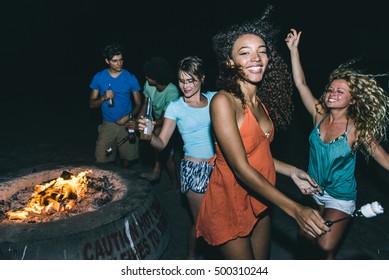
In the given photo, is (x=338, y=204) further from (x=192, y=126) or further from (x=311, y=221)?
(x=192, y=126)

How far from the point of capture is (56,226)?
3.52m

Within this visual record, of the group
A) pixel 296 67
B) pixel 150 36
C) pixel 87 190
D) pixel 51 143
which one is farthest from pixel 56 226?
pixel 150 36

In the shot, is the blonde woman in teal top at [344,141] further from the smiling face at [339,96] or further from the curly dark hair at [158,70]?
the curly dark hair at [158,70]

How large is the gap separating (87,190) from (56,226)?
1074 millimetres

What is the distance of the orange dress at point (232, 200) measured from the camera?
2.58 meters

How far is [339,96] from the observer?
345cm

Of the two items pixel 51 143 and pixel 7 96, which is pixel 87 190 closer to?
pixel 51 143

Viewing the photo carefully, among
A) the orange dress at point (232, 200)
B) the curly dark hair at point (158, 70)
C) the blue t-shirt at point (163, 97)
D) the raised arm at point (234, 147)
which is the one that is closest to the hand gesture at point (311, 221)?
the raised arm at point (234, 147)

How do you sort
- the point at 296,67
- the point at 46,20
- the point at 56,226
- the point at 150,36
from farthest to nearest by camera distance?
1. the point at 46,20
2. the point at 150,36
3. the point at 296,67
4. the point at 56,226

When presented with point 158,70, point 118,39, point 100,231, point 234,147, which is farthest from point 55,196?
point 118,39

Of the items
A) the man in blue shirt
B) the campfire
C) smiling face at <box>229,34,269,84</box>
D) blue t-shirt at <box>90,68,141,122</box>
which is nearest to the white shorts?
smiling face at <box>229,34,269,84</box>

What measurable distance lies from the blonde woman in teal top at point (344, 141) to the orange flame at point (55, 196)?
117 inches

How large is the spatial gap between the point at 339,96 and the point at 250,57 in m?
1.42
